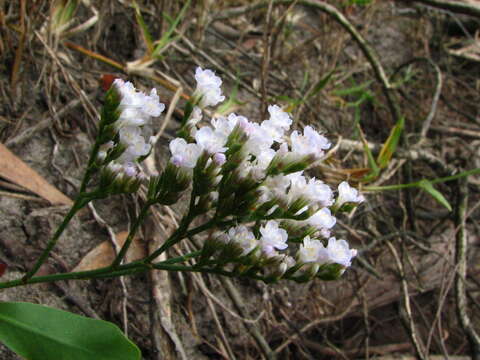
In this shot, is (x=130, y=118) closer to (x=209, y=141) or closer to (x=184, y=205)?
(x=209, y=141)

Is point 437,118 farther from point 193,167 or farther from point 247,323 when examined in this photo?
point 193,167

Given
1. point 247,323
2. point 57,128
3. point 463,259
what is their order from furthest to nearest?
1. point 463,259
2. point 57,128
3. point 247,323

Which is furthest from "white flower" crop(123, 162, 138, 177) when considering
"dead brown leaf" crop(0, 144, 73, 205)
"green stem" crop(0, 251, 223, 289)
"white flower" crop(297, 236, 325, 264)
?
"dead brown leaf" crop(0, 144, 73, 205)

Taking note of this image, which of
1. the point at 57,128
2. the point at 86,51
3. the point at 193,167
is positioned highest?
the point at 86,51

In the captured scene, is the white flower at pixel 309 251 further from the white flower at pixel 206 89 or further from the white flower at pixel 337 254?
the white flower at pixel 206 89

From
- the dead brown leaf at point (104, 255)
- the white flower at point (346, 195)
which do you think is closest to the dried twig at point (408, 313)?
the white flower at point (346, 195)

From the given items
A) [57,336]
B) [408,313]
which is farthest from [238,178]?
[408,313]

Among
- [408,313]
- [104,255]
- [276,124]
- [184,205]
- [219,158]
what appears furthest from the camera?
[184,205]

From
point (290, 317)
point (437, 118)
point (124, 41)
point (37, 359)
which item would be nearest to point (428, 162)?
point (437, 118)
